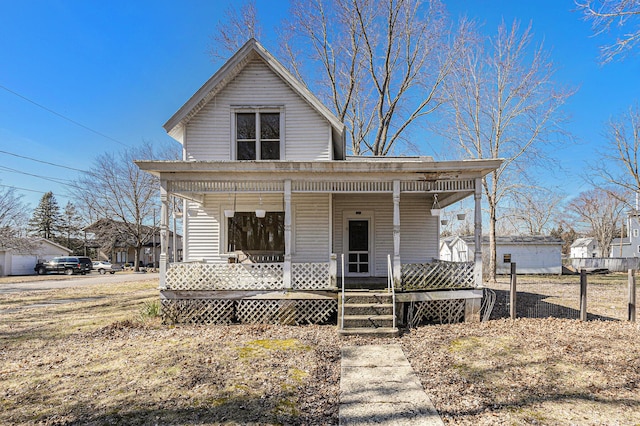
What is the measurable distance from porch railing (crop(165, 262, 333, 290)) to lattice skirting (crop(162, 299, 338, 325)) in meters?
0.39

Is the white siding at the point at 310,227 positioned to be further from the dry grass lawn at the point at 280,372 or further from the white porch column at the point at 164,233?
the white porch column at the point at 164,233

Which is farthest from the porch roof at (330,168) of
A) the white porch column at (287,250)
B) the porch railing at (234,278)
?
the porch railing at (234,278)

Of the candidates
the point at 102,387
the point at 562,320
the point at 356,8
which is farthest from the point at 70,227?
the point at 562,320

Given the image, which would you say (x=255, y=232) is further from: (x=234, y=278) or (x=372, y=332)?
(x=372, y=332)

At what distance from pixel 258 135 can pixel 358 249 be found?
222 inches

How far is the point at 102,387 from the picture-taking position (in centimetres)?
550

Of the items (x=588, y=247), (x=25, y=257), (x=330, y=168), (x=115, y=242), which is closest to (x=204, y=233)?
(x=330, y=168)

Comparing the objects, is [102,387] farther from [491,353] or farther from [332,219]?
[332,219]

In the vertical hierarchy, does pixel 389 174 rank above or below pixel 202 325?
above

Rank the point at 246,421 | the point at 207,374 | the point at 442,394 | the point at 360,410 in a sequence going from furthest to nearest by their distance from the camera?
the point at 207,374, the point at 442,394, the point at 360,410, the point at 246,421

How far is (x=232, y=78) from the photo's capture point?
40.7 feet

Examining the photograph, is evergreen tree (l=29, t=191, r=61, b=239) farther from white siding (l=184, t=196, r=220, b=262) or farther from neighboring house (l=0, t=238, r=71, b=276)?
white siding (l=184, t=196, r=220, b=262)

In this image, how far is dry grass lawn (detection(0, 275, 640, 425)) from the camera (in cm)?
464

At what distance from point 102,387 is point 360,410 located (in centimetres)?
404
